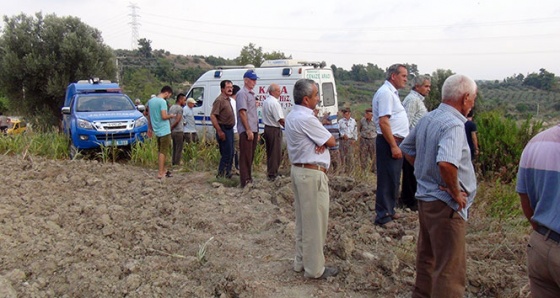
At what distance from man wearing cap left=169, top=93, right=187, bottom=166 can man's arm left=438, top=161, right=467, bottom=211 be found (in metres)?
7.15

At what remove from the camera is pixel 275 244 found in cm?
511

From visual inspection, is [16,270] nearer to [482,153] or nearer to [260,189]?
[260,189]

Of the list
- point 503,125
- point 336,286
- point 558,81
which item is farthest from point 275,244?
point 558,81

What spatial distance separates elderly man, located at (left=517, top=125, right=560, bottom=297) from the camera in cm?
255

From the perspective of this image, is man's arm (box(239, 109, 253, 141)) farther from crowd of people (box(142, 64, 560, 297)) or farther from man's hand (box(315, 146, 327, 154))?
man's hand (box(315, 146, 327, 154))

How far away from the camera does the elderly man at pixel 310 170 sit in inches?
160

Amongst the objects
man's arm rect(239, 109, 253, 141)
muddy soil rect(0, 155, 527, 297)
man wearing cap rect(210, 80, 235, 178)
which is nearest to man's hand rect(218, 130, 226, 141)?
man wearing cap rect(210, 80, 235, 178)

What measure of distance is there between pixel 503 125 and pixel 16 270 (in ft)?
28.4

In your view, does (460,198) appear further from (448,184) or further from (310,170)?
(310,170)

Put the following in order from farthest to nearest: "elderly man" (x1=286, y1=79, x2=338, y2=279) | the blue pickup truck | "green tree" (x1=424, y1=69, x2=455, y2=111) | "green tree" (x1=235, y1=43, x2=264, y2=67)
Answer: "green tree" (x1=235, y1=43, x2=264, y2=67) < "green tree" (x1=424, y1=69, x2=455, y2=111) < the blue pickup truck < "elderly man" (x1=286, y1=79, x2=338, y2=279)

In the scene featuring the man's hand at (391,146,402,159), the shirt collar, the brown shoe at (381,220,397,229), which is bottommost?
the brown shoe at (381,220,397,229)

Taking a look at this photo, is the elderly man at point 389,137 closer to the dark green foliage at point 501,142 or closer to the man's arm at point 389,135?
the man's arm at point 389,135

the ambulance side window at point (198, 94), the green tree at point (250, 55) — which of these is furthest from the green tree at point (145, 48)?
the ambulance side window at point (198, 94)

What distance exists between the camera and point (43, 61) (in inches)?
796
